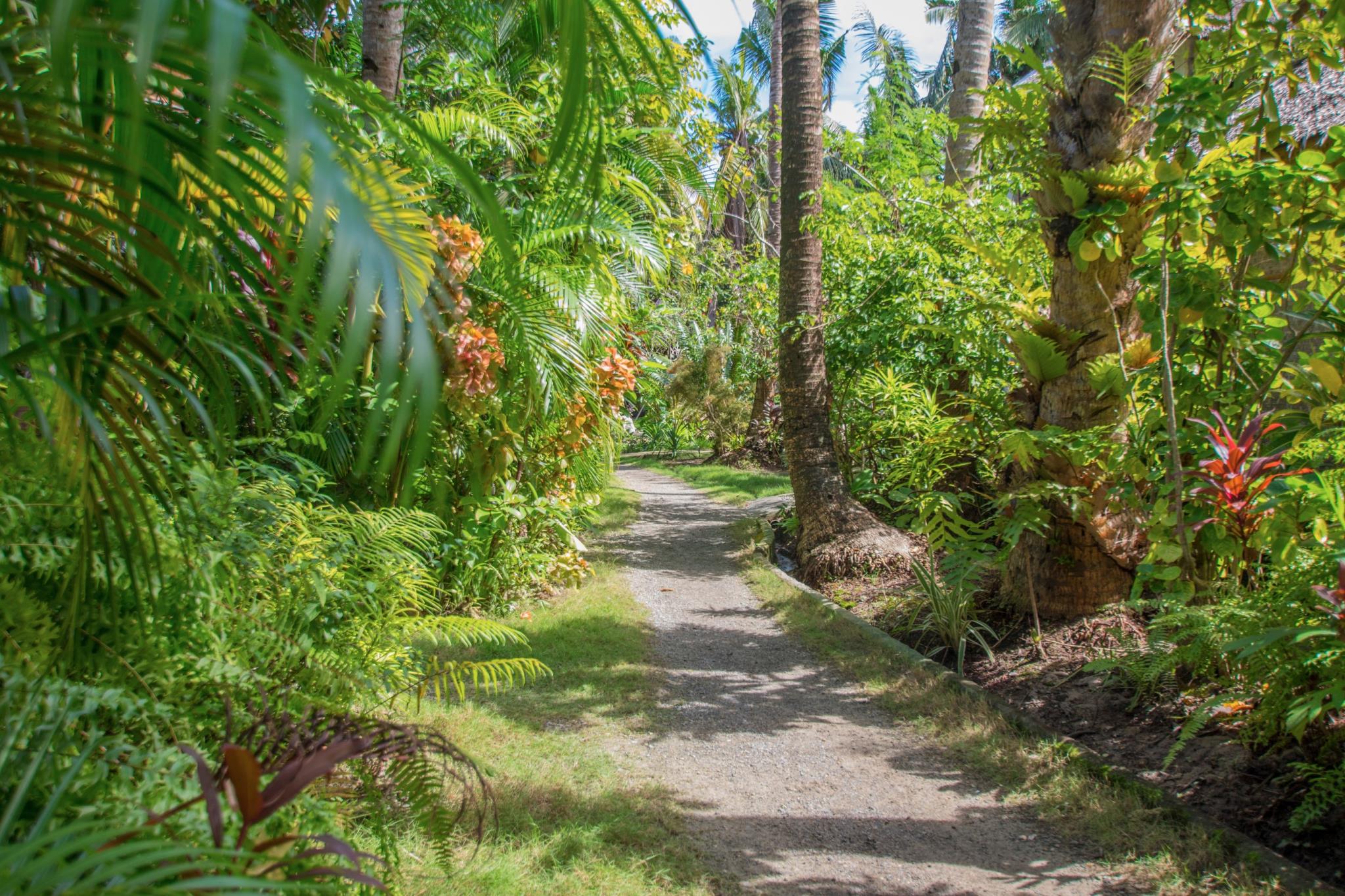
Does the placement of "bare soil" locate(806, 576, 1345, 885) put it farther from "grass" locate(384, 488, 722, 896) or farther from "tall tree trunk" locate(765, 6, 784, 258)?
"tall tree trunk" locate(765, 6, 784, 258)

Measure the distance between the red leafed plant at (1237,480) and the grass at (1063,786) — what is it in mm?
1112

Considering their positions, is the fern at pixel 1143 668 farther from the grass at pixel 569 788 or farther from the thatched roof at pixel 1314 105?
the thatched roof at pixel 1314 105

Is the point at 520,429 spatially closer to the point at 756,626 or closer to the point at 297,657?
the point at 756,626

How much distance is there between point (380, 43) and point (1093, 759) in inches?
217

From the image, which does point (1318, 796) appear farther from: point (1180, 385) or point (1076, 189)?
point (1076, 189)

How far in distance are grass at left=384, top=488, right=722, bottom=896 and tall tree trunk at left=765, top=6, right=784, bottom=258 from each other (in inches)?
225

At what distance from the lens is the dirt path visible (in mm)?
2992

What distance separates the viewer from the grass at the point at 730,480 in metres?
13.7

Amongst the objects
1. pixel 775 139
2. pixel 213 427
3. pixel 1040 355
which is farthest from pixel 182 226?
pixel 775 139

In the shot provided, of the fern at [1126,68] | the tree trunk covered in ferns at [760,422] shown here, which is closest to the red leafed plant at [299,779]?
the fern at [1126,68]

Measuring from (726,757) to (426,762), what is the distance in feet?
7.53

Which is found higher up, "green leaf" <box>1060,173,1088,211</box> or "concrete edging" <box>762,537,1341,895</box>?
"green leaf" <box>1060,173,1088,211</box>

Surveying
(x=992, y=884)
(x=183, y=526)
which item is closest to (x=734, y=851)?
(x=992, y=884)

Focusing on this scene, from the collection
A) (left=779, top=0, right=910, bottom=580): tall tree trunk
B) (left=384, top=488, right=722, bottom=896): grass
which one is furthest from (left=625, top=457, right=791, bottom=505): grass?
(left=384, top=488, right=722, bottom=896): grass
